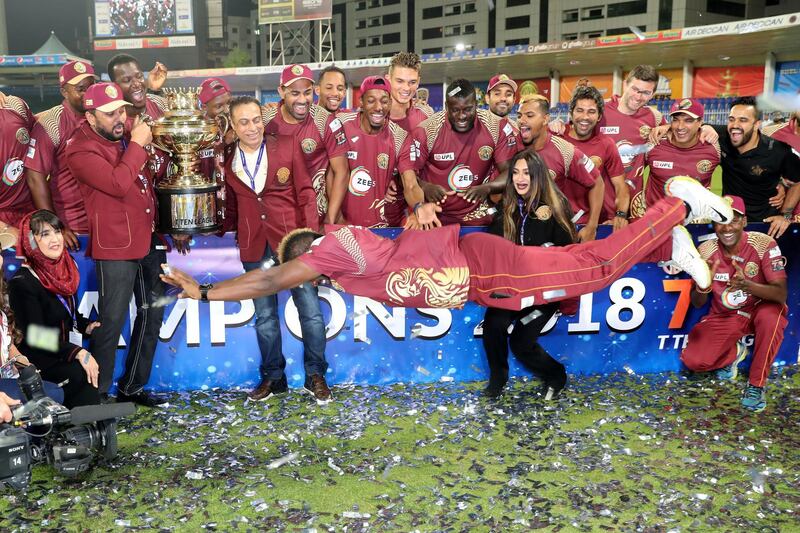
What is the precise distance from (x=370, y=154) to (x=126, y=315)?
2.20 m

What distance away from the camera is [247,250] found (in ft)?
17.0

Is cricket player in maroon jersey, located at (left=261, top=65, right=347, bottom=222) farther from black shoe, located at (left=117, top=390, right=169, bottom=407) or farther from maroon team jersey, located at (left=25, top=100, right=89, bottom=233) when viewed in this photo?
black shoe, located at (left=117, top=390, right=169, bottom=407)

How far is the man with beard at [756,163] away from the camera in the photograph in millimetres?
6172

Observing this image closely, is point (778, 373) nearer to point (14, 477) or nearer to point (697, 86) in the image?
point (14, 477)

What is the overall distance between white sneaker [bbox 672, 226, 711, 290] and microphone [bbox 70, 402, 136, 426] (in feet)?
11.8

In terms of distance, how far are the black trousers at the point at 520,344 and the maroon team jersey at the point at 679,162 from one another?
193 cm

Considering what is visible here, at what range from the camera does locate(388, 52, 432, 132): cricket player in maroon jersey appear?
6.14m

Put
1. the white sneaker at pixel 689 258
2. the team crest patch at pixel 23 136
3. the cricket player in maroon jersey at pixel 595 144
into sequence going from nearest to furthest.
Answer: the white sneaker at pixel 689 258, the team crest patch at pixel 23 136, the cricket player in maroon jersey at pixel 595 144

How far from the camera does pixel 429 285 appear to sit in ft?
14.3

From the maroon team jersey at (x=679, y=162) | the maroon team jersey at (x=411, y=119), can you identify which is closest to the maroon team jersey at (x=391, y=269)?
the maroon team jersey at (x=411, y=119)

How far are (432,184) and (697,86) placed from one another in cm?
2658

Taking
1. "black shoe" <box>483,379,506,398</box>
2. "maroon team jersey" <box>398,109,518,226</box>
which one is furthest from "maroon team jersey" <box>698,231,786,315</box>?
"black shoe" <box>483,379,506,398</box>

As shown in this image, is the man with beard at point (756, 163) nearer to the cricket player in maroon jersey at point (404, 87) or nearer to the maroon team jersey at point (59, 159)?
the cricket player in maroon jersey at point (404, 87)

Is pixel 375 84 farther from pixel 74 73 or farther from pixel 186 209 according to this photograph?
pixel 74 73
